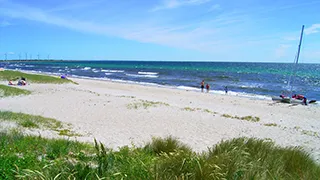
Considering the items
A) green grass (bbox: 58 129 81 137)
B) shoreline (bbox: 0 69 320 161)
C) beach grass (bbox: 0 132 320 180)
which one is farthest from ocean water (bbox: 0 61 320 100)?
beach grass (bbox: 0 132 320 180)

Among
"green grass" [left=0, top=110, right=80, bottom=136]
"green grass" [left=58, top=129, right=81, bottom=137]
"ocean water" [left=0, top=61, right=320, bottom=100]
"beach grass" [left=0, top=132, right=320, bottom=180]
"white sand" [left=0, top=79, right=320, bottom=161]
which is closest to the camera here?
"beach grass" [left=0, top=132, right=320, bottom=180]

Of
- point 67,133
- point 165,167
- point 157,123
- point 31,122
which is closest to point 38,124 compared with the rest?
point 31,122

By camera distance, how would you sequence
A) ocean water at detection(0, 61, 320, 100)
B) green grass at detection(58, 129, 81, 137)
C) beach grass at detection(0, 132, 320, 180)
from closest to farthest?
beach grass at detection(0, 132, 320, 180) < green grass at detection(58, 129, 81, 137) < ocean water at detection(0, 61, 320, 100)

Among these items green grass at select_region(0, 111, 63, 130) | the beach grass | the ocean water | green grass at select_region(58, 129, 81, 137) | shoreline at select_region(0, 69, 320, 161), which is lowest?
the ocean water

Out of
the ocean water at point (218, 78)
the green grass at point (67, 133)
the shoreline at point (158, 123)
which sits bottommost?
the ocean water at point (218, 78)

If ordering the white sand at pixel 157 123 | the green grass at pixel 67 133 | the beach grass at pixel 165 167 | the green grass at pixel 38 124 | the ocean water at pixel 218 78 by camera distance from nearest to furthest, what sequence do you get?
the beach grass at pixel 165 167 → the green grass at pixel 67 133 → the green grass at pixel 38 124 → the white sand at pixel 157 123 → the ocean water at pixel 218 78

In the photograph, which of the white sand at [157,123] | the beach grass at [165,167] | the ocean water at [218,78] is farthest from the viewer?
the ocean water at [218,78]

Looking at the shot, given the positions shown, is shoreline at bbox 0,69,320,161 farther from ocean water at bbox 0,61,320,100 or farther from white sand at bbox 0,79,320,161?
ocean water at bbox 0,61,320,100

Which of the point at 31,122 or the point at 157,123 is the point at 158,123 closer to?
the point at 157,123

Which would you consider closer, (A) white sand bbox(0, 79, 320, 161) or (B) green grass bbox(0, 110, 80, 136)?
(B) green grass bbox(0, 110, 80, 136)

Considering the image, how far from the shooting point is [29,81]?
29.0 metres

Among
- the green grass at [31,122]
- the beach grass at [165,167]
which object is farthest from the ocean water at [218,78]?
the beach grass at [165,167]

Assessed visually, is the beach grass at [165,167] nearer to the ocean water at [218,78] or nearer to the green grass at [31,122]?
the green grass at [31,122]

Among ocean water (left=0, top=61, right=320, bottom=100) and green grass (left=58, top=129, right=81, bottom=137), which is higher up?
green grass (left=58, top=129, right=81, bottom=137)
